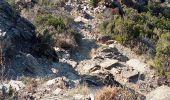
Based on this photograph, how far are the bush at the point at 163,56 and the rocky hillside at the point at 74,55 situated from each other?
0.12 ft

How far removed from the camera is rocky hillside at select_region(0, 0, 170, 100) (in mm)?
6194

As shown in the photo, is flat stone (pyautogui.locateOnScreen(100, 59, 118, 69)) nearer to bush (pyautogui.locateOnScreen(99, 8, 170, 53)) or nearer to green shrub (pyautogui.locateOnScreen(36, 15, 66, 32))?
bush (pyautogui.locateOnScreen(99, 8, 170, 53))

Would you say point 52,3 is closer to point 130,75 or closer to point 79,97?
point 130,75

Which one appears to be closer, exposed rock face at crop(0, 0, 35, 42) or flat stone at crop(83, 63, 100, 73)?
exposed rock face at crop(0, 0, 35, 42)

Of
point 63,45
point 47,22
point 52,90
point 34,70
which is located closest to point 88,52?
point 63,45

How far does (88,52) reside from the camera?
12914mm

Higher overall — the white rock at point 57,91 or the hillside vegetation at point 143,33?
the hillside vegetation at point 143,33

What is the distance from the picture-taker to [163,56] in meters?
12.2

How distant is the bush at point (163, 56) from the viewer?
11.5 m

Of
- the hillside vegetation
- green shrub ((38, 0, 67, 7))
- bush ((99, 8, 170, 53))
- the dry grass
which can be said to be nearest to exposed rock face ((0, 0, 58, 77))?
the dry grass

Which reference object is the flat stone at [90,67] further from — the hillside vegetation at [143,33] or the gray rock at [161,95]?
the gray rock at [161,95]

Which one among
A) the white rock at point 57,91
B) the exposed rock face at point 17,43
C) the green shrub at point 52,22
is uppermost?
the green shrub at point 52,22

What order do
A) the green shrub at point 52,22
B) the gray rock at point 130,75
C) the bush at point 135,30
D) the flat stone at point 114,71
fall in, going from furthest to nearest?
the bush at point 135,30 → the green shrub at point 52,22 → the flat stone at point 114,71 → the gray rock at point 130,75

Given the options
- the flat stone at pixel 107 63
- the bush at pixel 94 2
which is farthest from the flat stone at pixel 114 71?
the bush at pixel 94 2
